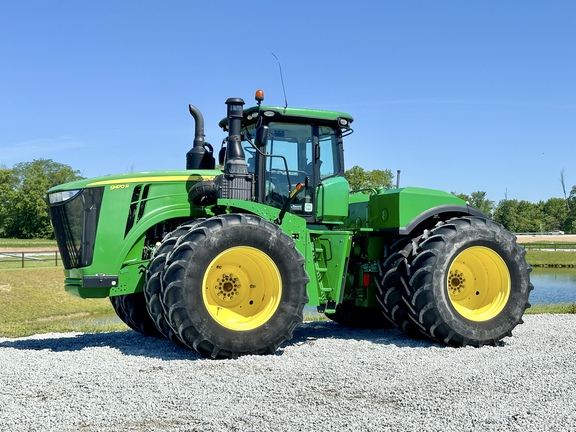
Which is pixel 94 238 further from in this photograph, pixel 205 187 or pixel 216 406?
pixel 216 406

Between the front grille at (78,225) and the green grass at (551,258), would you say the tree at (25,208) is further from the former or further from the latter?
the front grille at (78,225)

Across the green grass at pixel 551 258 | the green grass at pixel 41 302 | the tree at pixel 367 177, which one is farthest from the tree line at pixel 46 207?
the green grass at pixel 41 302

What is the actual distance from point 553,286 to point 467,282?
79.2 feet

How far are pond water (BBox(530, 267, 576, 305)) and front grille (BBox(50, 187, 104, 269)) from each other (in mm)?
17905

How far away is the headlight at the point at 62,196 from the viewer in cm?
775

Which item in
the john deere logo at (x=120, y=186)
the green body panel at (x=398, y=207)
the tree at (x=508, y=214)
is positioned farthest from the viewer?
the tree at (x=508, y=214)

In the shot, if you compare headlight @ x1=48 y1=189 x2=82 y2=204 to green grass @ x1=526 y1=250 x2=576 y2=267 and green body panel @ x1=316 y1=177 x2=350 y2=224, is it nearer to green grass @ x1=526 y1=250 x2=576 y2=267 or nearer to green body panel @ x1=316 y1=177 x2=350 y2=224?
green body panel @ x1=316 y1=177 x2=350 y2=224

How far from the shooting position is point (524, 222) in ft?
348

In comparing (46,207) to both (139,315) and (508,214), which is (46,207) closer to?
(139,315)

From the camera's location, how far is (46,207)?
6550 cm

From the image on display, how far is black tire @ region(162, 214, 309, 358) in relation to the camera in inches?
271

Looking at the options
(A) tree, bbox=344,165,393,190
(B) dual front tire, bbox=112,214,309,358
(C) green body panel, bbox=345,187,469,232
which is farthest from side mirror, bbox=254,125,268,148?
(A) tree, bbox=344,165,393,190

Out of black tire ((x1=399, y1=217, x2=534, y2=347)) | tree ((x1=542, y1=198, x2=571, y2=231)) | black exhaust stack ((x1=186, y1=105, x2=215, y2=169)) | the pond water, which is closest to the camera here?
black tire ((x1=399, y1=217, x2=534, y2=347))

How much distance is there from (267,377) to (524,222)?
108 meters
